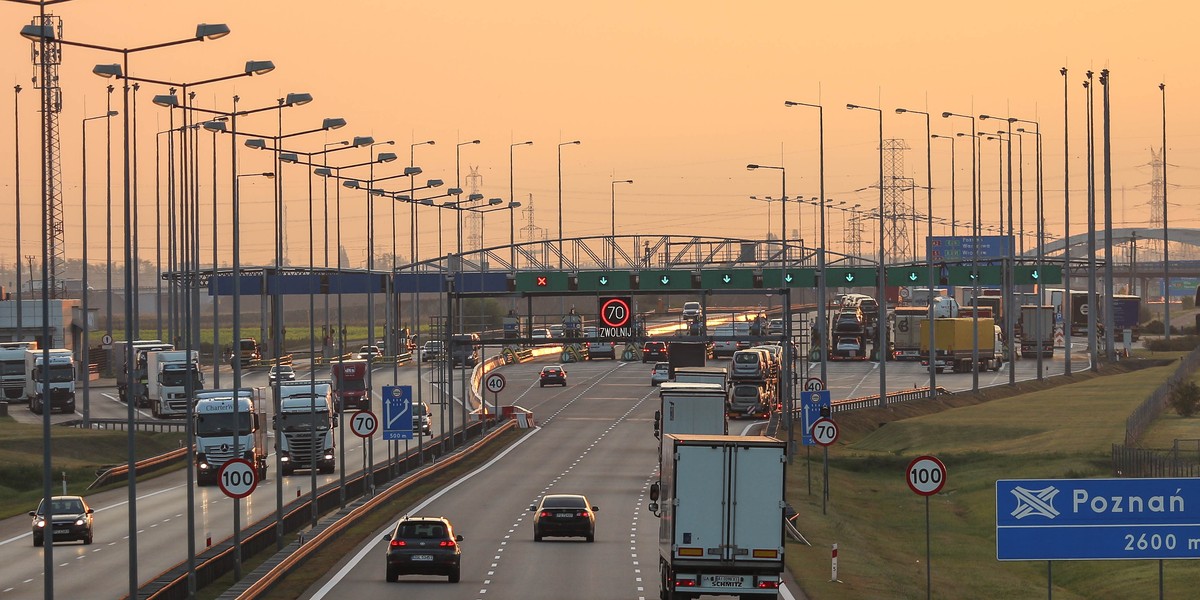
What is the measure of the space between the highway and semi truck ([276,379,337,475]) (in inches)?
41.1

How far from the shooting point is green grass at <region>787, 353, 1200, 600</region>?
143ft

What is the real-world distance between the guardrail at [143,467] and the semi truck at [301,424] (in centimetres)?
704

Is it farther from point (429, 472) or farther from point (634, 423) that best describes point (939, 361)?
point (429, 472)

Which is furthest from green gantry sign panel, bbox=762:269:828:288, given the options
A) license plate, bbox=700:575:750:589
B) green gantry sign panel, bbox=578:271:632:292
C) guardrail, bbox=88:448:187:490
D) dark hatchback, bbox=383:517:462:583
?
license plate, bbox=700:575:750:589

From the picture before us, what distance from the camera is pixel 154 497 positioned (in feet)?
222

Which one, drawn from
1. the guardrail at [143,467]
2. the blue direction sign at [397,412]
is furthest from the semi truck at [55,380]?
the blue direction sign at [397,412]

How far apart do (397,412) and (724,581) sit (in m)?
32.9

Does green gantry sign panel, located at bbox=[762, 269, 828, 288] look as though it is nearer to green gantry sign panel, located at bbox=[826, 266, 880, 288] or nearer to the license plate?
green gantry sign panel, located at bbox=[826, 266, 880, 288]

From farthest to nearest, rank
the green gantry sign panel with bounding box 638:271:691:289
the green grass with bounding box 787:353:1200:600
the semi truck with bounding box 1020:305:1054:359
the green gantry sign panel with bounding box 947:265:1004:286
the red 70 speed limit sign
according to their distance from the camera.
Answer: the semi truck with bounding box 1020:305:1054:359 < the green gantry sign panel with bounding box 947:265:1004:286 < the green gantry sign panel with bounding box 638:271:691:289 < the red 70 speed limit sign < the green grass with bounding box 787:353:1200:600

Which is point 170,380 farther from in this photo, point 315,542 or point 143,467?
point 315,542

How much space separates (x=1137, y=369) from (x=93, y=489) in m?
80.7

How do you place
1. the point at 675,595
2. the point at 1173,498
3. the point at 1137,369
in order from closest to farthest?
the point at 1173,498, the point at 675,595, the point at 1137,369

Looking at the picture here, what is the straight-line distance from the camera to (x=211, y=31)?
32.3m

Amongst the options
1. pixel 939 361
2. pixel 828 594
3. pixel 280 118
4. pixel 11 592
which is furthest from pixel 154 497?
pixel 939 361
